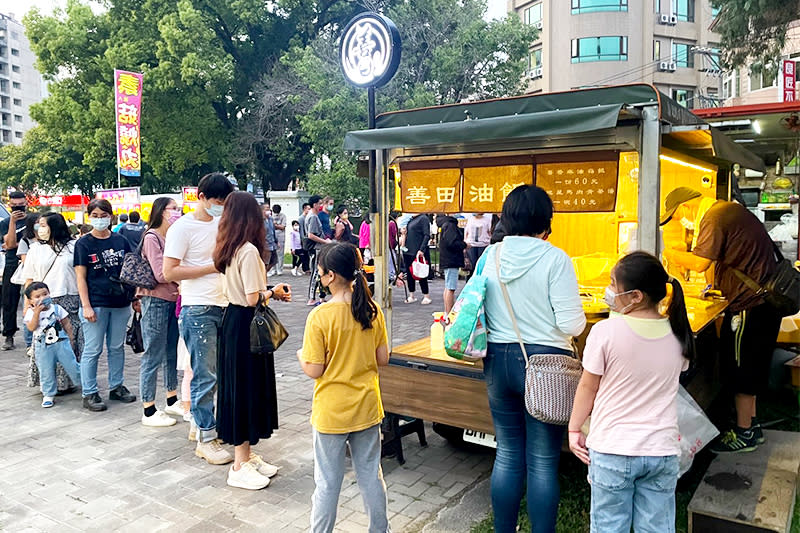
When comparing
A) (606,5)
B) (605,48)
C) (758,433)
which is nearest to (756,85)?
(605,48)

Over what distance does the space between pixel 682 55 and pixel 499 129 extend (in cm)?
4011

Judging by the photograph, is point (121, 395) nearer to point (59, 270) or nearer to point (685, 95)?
point (59, 270)

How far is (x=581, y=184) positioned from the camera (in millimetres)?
4562

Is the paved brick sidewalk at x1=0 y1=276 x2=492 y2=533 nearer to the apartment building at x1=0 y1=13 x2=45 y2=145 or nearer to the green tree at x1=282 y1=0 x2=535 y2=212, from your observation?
the green tree at x1=282 y1=0 x2=535 y2=212

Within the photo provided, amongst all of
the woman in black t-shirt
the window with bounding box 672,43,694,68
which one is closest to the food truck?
the woman in black t-shirt

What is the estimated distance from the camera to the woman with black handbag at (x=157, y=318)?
5195mm

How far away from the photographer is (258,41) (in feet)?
85.4

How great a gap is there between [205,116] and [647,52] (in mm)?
26252

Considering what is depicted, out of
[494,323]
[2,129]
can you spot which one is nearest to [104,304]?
[494,323]

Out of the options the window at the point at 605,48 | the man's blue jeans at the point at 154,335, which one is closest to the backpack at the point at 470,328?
the man's blue jeans at the point at 154,335

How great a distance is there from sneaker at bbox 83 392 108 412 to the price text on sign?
443 cm

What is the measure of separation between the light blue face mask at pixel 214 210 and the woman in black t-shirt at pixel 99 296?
173 cm

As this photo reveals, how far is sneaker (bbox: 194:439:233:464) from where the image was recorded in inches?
180

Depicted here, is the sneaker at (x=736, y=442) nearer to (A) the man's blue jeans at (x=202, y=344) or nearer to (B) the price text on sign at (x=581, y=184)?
(B) the price text on sign at (x=581, y=184)
